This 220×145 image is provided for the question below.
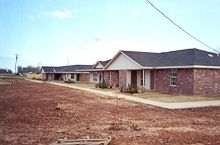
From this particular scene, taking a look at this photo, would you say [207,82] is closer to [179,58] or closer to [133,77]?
[179,58]

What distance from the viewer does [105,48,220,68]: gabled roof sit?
27575 mm

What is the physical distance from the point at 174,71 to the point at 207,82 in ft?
10.6

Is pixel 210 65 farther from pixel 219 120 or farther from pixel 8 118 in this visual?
pixel 8 118

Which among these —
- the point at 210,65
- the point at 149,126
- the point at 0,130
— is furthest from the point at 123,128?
the point at 210,65

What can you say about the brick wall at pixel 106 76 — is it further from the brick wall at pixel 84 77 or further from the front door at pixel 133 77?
the brick wall at pixel 84 77

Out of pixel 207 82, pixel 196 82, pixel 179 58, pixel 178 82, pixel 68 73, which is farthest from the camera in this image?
pixel 68 73

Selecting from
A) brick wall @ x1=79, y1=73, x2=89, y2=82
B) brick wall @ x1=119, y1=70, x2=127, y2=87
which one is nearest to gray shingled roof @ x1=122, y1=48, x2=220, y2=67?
brick wall @ x1=119, y1=70, x2=127, y2=87

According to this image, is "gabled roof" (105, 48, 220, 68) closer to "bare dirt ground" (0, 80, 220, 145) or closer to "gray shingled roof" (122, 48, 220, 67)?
"gray shingled roof" (122, 48, 220, 67)

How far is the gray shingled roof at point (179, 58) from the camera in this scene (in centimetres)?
2764

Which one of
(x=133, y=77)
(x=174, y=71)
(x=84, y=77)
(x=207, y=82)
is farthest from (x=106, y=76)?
(x=84, y=77)

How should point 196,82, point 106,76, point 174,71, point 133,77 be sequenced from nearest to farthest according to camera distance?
point 196,82, point 174,71, point 133,77, point 106,76

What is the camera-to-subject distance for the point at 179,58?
29938 millimetres

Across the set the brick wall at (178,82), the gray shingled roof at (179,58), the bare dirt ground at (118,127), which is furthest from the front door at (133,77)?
the bare dirt ground at (118,127)

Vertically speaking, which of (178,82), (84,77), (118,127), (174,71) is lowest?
(118,127)
